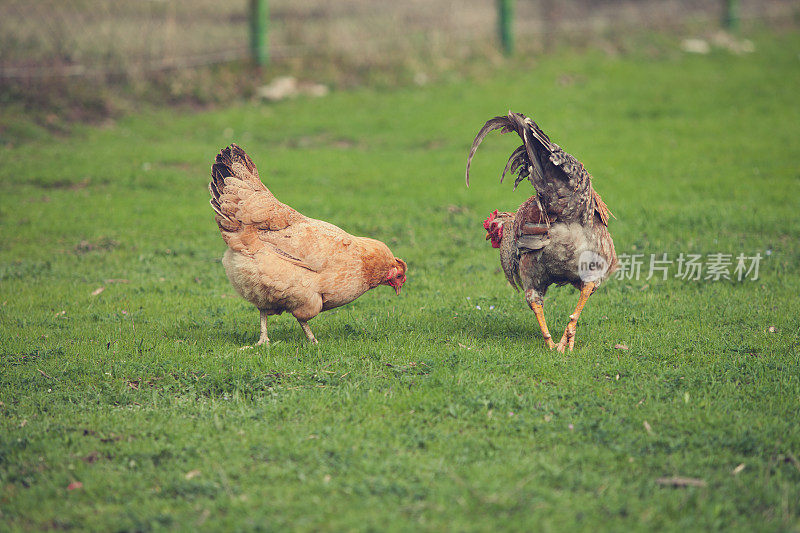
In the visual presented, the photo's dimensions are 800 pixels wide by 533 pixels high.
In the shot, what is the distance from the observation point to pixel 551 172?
5906 millimetres

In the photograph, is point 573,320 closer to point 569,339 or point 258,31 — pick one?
point 569,339

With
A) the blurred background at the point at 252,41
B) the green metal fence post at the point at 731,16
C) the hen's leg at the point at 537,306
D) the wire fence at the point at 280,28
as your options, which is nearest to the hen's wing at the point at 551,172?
the hen's leg at the point at 537,306

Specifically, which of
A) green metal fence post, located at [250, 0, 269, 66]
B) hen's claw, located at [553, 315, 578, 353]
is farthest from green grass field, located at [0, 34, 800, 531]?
green metal fence post, located at [250, 0, 269, 66]

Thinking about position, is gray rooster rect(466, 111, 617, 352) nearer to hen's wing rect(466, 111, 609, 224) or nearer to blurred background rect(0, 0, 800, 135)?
hen's wing rect(466, 111, 609, 224)

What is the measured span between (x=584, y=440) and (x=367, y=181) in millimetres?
7671

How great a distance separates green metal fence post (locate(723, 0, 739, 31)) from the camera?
21688mm

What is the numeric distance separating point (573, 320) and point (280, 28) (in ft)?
42.8

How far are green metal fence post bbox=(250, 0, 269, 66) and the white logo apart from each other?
39.7 feet

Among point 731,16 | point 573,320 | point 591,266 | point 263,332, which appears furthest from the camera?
point 731,16

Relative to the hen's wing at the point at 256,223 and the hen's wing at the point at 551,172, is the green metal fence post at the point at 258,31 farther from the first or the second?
the hen's wing at the point at 551,172

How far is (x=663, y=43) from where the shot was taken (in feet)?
64.7

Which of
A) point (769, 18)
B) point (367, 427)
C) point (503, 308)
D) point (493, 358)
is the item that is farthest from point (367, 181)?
point (769, 18)

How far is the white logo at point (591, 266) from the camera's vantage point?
20.0ft

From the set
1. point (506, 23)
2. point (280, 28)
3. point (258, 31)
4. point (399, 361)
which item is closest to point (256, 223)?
point (399, 361)
